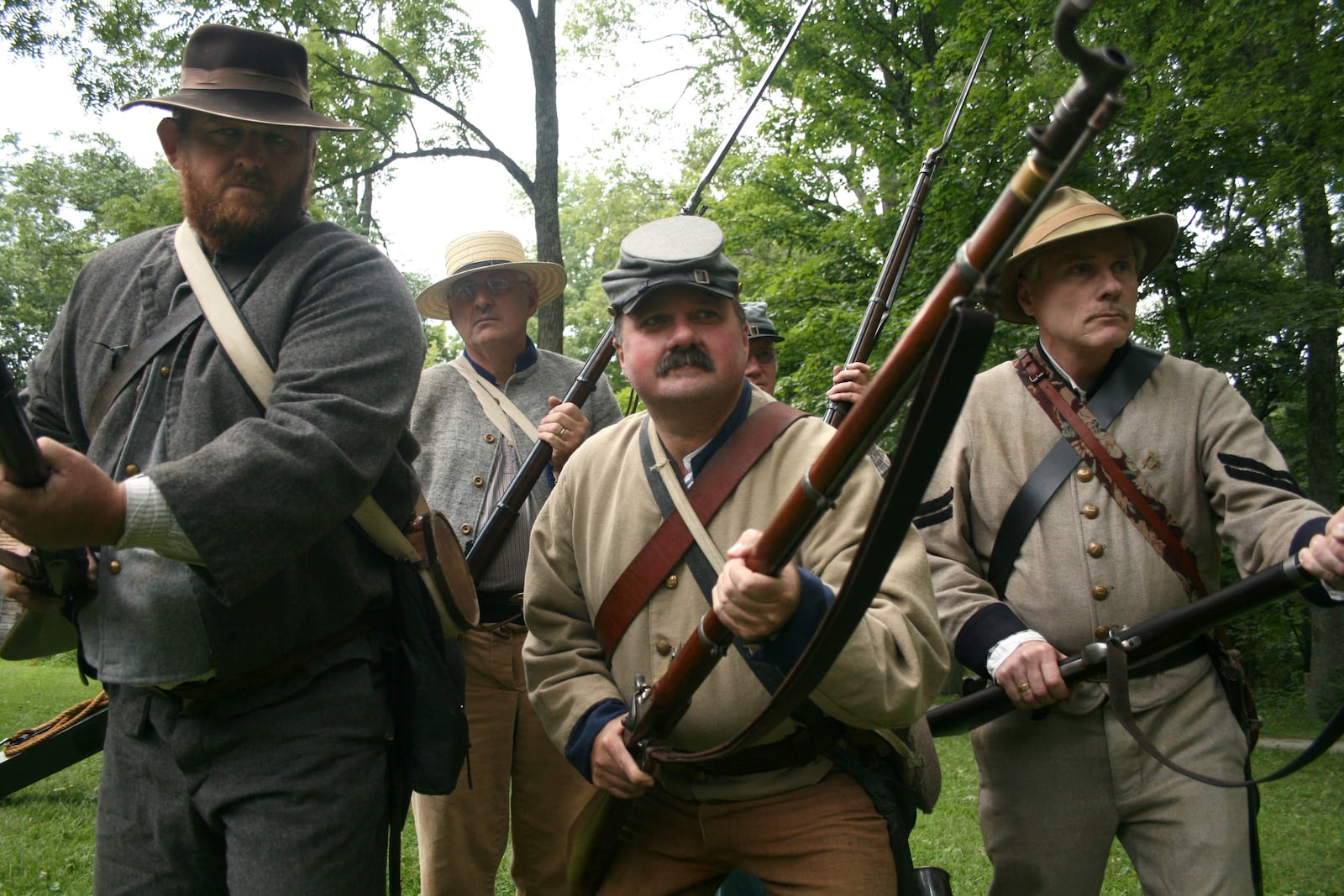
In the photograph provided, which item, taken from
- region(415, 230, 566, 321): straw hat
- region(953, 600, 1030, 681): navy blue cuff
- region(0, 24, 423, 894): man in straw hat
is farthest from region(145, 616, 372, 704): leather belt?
region(415, 230, 566, 321): straw hat

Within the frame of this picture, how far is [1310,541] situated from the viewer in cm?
273

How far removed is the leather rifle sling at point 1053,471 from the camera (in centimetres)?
335

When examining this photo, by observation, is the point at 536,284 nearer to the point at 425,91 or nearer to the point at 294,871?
the point at 294,871

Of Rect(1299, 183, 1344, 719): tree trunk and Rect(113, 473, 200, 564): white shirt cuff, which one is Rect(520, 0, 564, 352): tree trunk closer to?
Rect(113, 473, 200, 564): white shirt cuff

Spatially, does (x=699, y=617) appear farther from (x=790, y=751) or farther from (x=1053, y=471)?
(x=1053, y=471)

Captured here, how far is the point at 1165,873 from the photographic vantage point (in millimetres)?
3057

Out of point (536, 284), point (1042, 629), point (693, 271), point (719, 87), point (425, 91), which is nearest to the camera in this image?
point (693, 271)

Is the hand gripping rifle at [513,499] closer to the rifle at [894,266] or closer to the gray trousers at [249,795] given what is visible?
the rifle at [894,266]

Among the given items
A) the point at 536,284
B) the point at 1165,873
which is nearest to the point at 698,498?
the point at 1165,873

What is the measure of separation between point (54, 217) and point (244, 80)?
3400 cm

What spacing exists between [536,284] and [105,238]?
24373mm

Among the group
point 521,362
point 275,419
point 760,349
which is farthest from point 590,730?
point 760,349

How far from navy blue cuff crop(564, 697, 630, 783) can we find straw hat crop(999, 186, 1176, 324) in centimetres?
173

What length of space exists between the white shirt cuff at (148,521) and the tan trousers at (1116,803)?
2.47 meters
